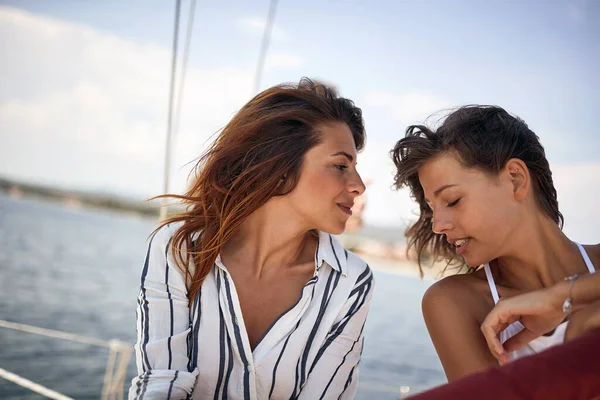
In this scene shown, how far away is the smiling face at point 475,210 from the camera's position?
1.91 meters

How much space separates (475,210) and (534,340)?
46 centimetres

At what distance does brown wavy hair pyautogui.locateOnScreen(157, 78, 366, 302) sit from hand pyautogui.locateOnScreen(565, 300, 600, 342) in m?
1.06

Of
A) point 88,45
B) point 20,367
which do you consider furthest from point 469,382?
point 88,45

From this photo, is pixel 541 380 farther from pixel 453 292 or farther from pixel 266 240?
pixel 266 240

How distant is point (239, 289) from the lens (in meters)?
2.11

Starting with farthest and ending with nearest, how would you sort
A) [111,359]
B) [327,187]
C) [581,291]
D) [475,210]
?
[111,359] < [327,187] < [475,210] < [581,291]

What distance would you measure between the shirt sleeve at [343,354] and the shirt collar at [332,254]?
8cm

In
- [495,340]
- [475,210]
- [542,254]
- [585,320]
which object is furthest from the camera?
[542,254]

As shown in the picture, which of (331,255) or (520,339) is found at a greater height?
(331,255)

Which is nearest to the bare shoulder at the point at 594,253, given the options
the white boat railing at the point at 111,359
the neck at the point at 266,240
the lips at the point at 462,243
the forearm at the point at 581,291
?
the lips at the point at 462,243

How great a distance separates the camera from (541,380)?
872 mm

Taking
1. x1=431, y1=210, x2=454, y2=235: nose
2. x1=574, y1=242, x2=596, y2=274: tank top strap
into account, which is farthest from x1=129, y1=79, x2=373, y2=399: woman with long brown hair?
x1=574, y1=242, x2=596, y2=274: tank top strap

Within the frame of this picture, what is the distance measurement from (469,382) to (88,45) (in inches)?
2756

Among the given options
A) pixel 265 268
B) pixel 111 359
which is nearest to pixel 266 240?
pixel 265 268
